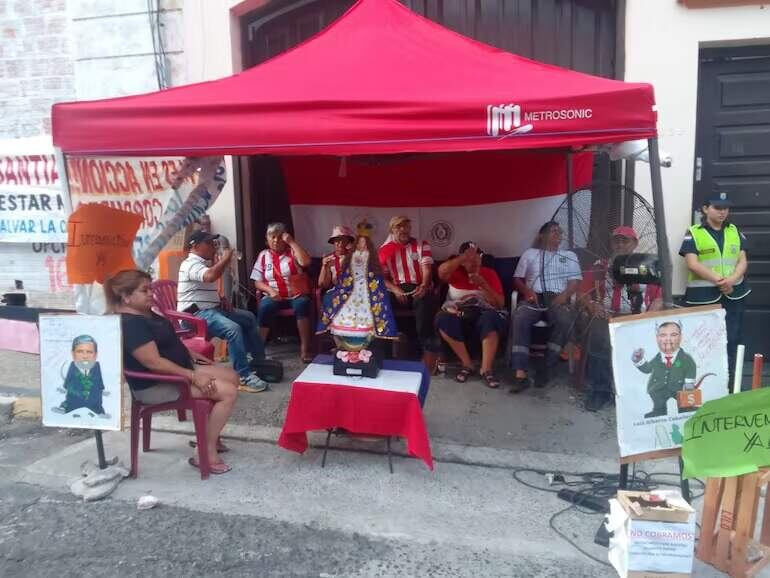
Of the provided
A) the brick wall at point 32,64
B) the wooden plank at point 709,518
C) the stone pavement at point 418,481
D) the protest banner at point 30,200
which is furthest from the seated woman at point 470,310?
the brick wall at point 32,64

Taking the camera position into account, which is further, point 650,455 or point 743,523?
point 650,455

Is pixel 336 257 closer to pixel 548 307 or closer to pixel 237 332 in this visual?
pixel 237 332

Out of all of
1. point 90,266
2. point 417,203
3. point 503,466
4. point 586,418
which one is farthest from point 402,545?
point 417,203

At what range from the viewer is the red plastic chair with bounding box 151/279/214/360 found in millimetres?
4734

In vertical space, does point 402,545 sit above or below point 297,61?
below

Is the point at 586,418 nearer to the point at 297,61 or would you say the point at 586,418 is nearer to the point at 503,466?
the point at 503,466

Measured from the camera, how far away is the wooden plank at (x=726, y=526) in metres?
2.68

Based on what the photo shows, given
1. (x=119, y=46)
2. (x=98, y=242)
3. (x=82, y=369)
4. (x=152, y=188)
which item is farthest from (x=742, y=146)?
(x=119, y=46)

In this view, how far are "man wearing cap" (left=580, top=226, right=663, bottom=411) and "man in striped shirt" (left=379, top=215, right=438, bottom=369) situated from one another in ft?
4.47

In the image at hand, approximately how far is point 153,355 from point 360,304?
4.18ft

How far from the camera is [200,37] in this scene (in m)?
6.12

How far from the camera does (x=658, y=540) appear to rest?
253cm

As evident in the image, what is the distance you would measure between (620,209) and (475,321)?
4.95 feet

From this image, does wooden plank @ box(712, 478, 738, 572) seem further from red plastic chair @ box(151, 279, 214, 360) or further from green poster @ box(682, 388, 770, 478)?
red plastic chair @ box(151, 279, 214, 360)
